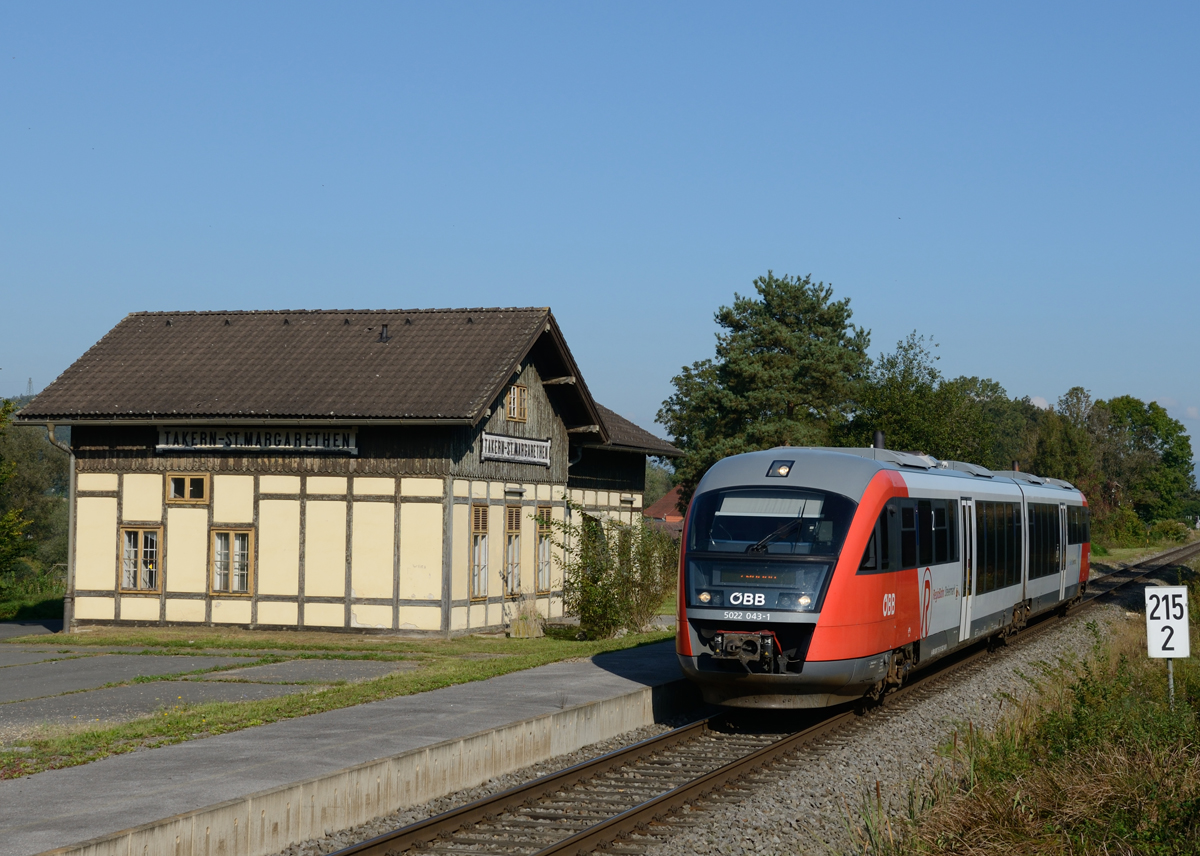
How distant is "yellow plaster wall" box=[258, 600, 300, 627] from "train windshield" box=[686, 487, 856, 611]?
39.8 ft

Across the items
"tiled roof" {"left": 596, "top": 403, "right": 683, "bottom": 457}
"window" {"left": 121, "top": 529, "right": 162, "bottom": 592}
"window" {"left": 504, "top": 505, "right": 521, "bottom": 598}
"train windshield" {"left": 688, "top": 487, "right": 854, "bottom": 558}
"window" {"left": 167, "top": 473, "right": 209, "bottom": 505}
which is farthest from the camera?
"tiled roof" {"left": 596, "top": 403, "right": 683, "bottom": 457}

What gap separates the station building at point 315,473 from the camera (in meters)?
23.0

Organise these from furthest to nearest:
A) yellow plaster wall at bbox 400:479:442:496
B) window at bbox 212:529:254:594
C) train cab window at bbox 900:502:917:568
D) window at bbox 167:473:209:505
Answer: window at bbox 167:473:209:505 → window at bbox 212:529:254:594 → yellow plaster wall at bbox 400:479:442:496 → train cab window at bbox 900:502:917:568

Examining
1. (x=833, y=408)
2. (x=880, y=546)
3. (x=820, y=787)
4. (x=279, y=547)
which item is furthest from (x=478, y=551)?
(x=833, y=408)

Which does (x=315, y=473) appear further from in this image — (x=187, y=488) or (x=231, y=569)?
(x=187, y=488)

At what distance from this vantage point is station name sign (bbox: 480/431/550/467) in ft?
79.9

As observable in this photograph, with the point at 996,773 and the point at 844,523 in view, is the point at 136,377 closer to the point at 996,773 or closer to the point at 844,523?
the point at 844,523

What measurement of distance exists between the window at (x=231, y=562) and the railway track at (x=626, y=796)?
12645 mm

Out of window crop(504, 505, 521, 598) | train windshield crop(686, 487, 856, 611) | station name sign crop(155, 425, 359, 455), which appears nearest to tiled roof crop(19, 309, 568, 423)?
station name sign crop(155, 425, 359, 455)

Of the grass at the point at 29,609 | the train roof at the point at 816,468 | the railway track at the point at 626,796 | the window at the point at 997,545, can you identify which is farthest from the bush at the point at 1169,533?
the railway track at the point at 626,796

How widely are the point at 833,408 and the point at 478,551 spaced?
4730 cm

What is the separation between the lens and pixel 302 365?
82.6 feet

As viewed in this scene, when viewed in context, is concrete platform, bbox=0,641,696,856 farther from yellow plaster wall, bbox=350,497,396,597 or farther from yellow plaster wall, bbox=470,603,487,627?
yellow plaster wall, bbox=470,603,487,627

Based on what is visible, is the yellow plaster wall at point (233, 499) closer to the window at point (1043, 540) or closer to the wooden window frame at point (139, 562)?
the wooden window frame at point (139, 562)
